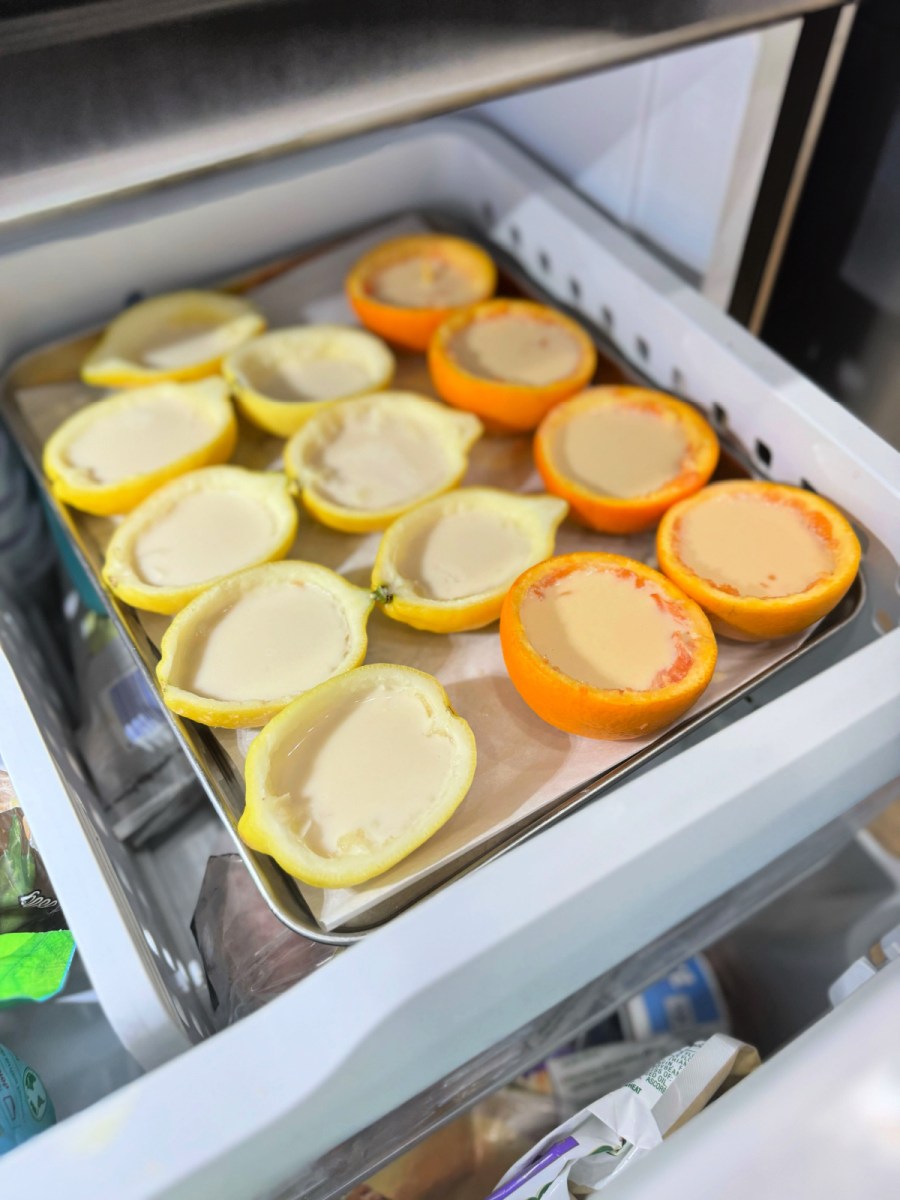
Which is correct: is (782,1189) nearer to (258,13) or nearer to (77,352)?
(258,13)

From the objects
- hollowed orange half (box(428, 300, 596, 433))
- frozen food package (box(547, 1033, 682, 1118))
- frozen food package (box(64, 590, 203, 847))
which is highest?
hollowed orange half (box(428, 300, 596, 433))

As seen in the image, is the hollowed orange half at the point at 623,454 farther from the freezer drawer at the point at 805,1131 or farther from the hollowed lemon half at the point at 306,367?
the freezer drawer at the point at 805,1131

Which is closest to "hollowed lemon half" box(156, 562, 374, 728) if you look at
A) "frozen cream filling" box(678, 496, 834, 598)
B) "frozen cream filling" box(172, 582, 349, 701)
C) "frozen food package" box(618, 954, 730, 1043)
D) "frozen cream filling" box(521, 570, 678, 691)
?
"frozen cream filling" box(172, 582, 349, 701)

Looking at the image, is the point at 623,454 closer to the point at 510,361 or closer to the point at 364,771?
the point at 510,361

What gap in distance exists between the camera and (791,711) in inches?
18.1

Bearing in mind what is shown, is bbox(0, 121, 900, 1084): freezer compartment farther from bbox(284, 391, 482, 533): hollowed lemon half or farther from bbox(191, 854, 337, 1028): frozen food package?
bbox(284, 391, 482, 533): hollowed lemon half

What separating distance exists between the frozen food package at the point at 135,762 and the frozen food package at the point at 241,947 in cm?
11

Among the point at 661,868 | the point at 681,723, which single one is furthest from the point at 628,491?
the point at 661,868

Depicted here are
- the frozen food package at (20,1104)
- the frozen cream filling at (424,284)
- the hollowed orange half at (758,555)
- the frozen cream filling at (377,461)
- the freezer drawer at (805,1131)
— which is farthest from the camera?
the frozen cream filling at (424,284)

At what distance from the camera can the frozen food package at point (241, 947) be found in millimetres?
530

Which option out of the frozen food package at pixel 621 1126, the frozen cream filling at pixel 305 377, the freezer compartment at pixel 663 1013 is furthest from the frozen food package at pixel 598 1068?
the frozen cream filling at pixel 305 377

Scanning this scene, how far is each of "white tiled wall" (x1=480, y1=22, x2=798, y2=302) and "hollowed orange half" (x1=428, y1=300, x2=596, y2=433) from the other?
0.38ft

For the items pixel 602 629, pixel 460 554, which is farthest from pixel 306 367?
pixel 602 629

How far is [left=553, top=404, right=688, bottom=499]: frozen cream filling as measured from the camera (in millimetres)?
638
